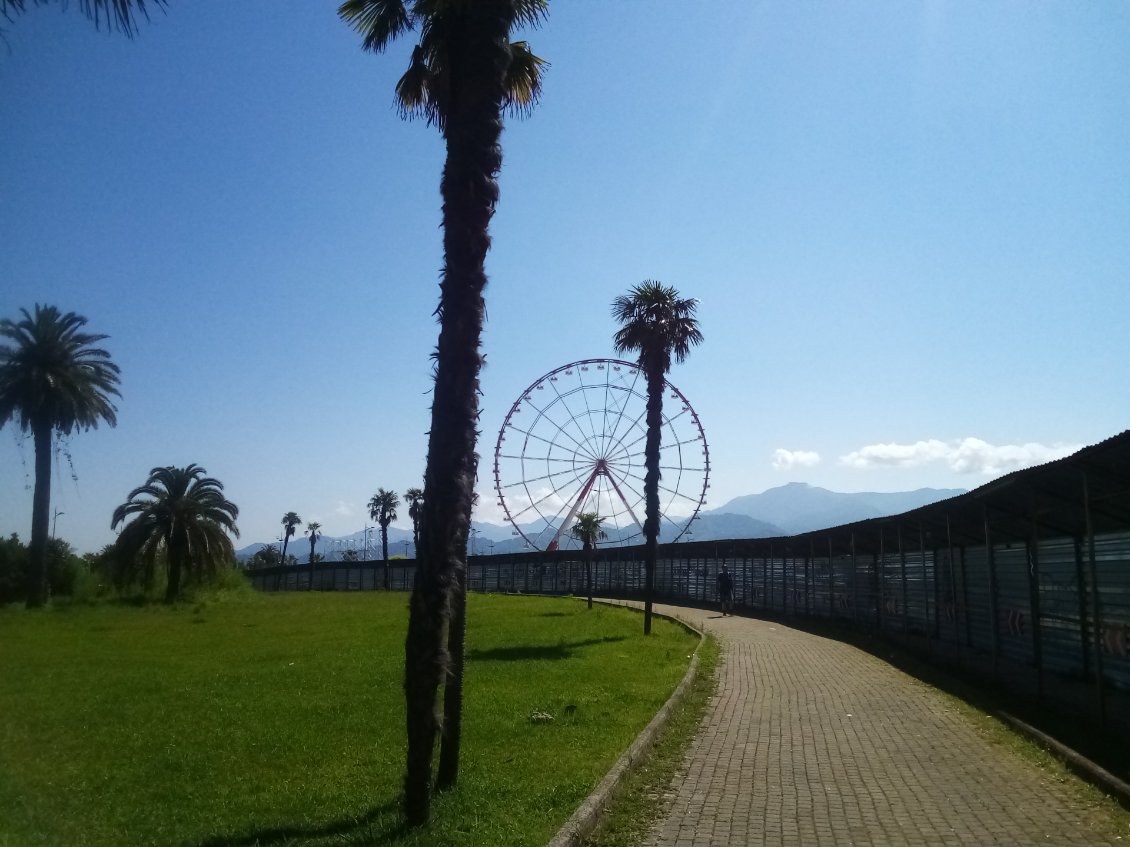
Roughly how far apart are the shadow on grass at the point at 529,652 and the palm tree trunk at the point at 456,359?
12.5 m

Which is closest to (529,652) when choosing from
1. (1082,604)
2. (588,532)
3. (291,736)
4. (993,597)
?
(291,736)

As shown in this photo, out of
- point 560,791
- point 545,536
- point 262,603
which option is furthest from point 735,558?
point 560,791

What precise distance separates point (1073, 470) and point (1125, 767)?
332 cm

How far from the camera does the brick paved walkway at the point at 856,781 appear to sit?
7266 mm

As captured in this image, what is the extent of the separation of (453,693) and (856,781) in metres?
3.92

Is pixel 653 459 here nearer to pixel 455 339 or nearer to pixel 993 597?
pixel 993 597

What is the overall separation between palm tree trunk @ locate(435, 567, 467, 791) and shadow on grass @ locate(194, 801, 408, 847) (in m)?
0.90

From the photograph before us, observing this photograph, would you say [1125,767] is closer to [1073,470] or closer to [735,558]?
[1073,470]

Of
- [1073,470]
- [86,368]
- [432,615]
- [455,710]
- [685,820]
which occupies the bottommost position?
[685,820]

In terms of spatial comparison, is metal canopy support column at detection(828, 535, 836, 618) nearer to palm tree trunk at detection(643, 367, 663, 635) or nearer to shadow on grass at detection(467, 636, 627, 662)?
palm tree trunk at detection(643, 367, 663, 635)

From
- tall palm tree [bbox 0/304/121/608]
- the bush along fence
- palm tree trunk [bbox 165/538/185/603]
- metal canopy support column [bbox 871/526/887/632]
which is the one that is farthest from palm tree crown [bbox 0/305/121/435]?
palm tree trunk [bbox 165/538/185/603]

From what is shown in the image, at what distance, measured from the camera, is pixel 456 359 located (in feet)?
26.7

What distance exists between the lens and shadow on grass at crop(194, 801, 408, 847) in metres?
7.26

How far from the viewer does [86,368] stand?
15.5 metres
